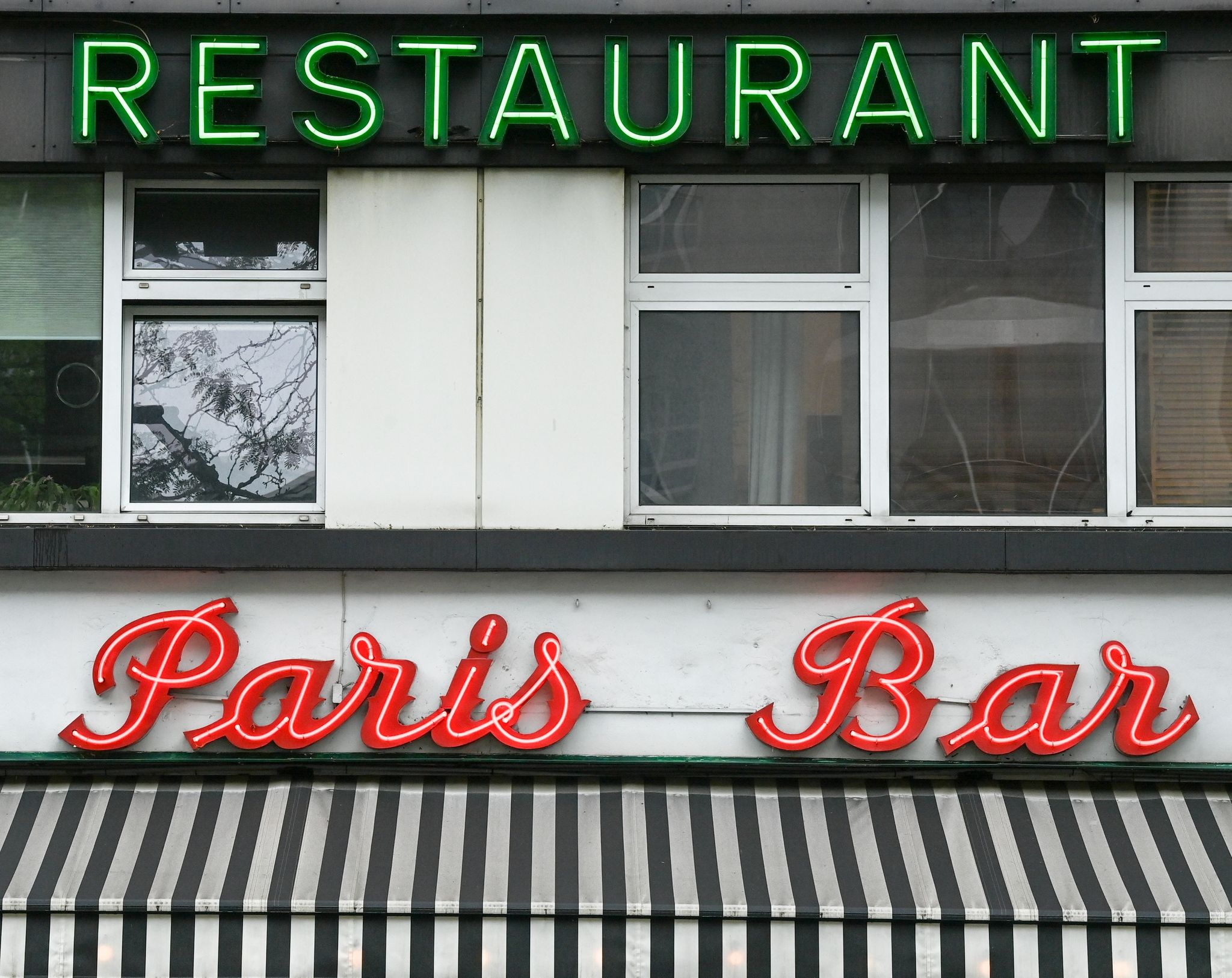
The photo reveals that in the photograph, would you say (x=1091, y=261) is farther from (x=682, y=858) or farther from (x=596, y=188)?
(x=682, y=858)

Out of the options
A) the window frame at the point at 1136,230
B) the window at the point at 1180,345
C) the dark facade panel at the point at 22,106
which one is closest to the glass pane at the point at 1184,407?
the window at the point at 1180,345

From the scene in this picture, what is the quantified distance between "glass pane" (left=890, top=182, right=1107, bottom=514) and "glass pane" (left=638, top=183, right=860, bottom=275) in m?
0.33

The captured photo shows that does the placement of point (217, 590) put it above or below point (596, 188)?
below

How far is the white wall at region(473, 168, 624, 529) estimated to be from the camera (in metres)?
7.82

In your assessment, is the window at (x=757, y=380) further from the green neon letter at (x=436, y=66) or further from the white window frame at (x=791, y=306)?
the green neon letter at (x=436, y=66)

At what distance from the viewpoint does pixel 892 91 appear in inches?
302

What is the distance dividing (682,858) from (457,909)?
52.2 inches

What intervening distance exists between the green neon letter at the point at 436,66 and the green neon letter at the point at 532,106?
10.2 inches

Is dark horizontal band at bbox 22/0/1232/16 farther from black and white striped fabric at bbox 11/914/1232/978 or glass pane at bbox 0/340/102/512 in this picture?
black and white striped fabric at bbox 11/914/1232/978

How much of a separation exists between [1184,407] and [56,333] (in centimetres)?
729

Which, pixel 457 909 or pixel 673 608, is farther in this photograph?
pixel 673 608

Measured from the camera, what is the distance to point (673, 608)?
306 inches

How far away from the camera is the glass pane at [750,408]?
8125 millimetres

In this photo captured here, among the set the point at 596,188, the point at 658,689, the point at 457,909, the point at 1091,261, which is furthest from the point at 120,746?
the point at 1091,261
